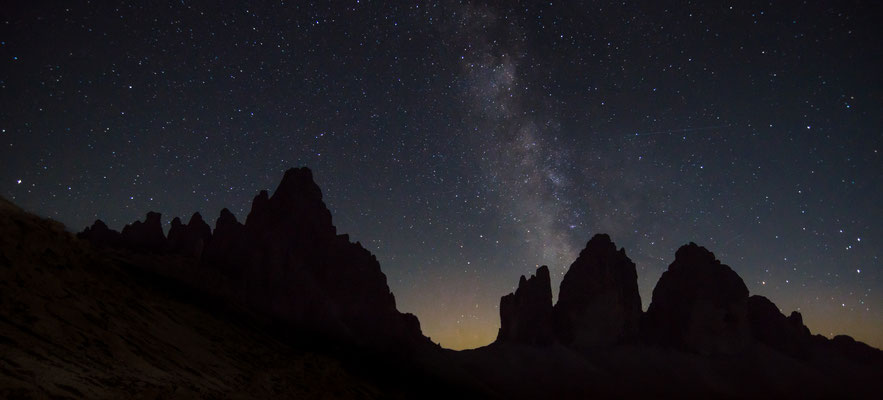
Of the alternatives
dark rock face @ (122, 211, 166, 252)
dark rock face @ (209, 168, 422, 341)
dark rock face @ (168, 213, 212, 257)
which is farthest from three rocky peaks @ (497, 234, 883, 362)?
dark rock face @ (122, 211, 166, 252)

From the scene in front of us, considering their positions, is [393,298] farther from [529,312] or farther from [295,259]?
[529,312]

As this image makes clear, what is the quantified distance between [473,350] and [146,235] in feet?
269

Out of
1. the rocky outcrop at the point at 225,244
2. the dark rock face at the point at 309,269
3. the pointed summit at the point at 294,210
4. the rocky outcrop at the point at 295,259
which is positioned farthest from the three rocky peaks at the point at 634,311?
the rocky outcrop at the point at 225,244

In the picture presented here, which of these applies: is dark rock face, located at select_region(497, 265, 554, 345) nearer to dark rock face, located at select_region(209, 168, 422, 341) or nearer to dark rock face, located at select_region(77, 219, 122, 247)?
dark rock face, located at select_region(209, 168, 422, 341)

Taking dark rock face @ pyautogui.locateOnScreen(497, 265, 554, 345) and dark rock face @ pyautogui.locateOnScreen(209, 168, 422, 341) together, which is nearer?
dark rock face @ pyautogui.locateOnScreen(209, 168, 422, 341)

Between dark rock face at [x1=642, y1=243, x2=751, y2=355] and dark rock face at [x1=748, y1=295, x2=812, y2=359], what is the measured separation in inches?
412

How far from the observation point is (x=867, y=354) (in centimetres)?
12775

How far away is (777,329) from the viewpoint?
127 meters

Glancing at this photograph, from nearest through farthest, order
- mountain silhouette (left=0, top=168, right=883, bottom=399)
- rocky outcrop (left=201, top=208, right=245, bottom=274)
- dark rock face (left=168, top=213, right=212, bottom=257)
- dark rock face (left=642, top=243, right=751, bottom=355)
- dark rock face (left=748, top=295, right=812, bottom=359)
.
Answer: mountain silhouette (left=0, top=168, right=883, bottom=399)
rocky outcrop (left=201, top=208, right=245, bottom=274)
dark rock face (left=168, top=213, right=212, bottom=257)
dark rock face (left=642, top=243, right=751, bottom=355)
dark rock face (left=748, top=295, right=812, bottom=359)

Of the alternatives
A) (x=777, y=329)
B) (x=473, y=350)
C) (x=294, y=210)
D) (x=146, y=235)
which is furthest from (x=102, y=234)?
(x=777, y=329)

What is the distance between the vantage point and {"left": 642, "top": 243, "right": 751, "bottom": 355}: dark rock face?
11662 cm

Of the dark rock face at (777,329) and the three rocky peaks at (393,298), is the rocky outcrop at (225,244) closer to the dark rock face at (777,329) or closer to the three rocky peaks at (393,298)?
the three rocky peaks at (393,298)

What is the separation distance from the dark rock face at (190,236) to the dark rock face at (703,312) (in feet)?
380

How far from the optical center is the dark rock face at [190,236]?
98.1m
